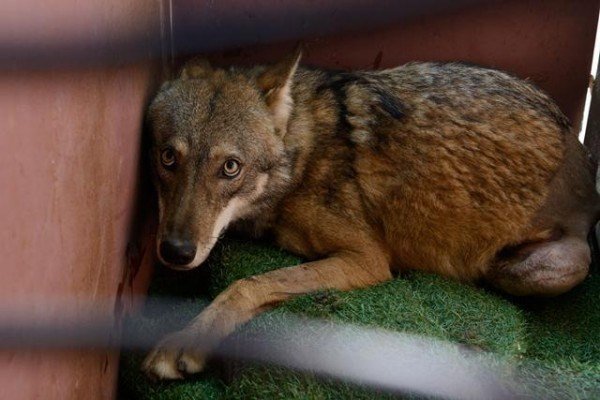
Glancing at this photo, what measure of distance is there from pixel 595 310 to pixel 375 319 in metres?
1.30

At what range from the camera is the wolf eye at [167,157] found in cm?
345

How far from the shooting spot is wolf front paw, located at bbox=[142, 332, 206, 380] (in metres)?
3.23

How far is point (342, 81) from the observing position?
403cm

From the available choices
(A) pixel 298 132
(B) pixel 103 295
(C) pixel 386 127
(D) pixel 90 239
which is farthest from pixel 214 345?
(C) pixel 386 127

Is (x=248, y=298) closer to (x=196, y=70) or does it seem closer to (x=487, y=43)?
(x=196, y=70)

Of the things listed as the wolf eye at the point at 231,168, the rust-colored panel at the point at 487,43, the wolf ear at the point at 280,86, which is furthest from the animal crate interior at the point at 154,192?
the wolf ear at the point at 280,86

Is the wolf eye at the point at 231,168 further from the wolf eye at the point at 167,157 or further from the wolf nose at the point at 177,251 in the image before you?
the wolf nose at the point at 177,251

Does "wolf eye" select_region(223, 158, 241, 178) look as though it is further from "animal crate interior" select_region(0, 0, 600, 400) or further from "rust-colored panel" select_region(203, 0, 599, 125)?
"rust-colored panel" select_region(203, 0, 599, 125)

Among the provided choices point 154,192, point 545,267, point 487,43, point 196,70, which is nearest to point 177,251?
point 154,192

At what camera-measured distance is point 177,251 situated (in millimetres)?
3221

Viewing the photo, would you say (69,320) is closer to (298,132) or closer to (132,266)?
(132,266)

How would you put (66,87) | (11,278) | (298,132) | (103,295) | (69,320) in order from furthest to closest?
(298,132), (103,295), (69,320), (66,87), (11,278)

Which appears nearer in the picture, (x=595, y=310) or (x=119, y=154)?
(x=119, y=154)

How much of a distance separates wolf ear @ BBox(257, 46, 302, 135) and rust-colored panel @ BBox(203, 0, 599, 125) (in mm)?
695
